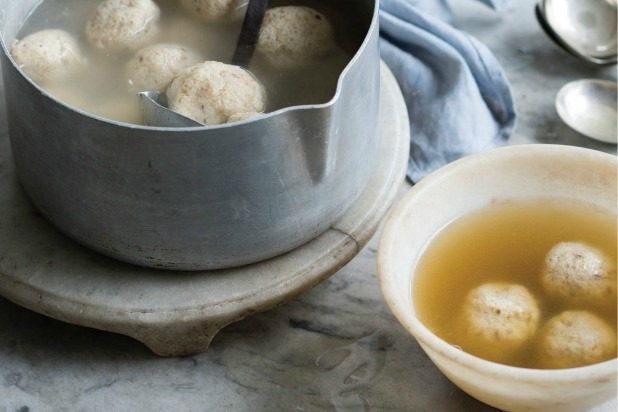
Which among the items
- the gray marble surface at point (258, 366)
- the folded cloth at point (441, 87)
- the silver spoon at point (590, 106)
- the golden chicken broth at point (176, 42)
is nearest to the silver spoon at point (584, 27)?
the silver spoon at point (590, 106)

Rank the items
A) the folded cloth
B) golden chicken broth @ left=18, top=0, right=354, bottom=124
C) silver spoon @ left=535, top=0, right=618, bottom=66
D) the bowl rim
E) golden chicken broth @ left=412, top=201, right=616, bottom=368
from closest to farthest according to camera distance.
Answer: the bowl rim, golden chicken broth @ left=412, top=201, right=616, bottom=368, golden chicken broth @ left=18, top=0, right=354, bottom=124, the folded cloth, silver spoon @ left=535, top=0, right=618, bottom=66

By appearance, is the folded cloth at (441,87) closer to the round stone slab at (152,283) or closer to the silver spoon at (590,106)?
the silver spoon at (590,106)

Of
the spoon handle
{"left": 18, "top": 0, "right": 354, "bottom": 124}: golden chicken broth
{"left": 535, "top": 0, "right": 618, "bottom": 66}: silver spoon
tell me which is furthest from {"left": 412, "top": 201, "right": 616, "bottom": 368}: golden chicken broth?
{"left": 535, "top": 0, "right": 618, "bottom": 66}: silver spoon

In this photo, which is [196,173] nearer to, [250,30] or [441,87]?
[250,30]

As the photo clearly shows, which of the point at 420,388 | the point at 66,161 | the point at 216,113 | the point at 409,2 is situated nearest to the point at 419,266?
the point at 420,388

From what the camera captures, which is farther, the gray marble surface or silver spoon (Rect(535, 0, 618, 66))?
silver spoon (Rect(535, 0, 618, 66))

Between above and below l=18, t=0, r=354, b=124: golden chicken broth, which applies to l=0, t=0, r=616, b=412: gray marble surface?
below

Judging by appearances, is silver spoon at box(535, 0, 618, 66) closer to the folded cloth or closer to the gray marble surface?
the folded cloth


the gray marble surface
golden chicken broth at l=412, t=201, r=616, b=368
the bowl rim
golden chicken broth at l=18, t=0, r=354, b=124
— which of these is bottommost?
the gray marble surface
